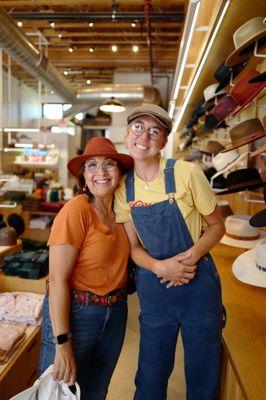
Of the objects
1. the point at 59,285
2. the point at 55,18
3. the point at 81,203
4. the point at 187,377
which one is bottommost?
the point at 187,377

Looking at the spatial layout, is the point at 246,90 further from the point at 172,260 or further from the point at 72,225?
the point at 72,225

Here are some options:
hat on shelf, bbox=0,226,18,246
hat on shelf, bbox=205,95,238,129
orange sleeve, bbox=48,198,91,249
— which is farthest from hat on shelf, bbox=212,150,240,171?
hat on shelf, bbox=0,226,18,246

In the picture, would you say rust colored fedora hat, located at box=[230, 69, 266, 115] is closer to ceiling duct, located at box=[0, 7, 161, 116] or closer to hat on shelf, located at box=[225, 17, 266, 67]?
hat on shelf, located at box=[225, 17, 266, 67]

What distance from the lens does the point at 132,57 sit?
7.18 m

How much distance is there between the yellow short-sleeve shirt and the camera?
4.41ft

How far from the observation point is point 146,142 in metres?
1.40

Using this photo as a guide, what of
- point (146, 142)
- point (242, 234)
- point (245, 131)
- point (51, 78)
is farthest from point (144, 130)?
point (51, 78)

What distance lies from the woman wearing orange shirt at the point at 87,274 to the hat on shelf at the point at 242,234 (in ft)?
3.76

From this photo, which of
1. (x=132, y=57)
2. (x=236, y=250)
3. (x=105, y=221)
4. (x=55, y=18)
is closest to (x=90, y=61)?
(x=132, y=57)

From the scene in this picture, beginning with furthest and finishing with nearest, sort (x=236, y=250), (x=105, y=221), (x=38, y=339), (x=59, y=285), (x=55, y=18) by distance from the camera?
1. (x=55, y=18)
2. (x=236, y=250)
3. (x=38, y=339)
4. (x=105, y=221)
5. (x=59, y=285)

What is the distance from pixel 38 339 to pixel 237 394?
1.55 m

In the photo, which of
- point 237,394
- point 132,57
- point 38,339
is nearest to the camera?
point 237,394

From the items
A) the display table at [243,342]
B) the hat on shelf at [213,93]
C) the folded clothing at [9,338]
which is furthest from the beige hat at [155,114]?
the hat on shelf at [213,93]

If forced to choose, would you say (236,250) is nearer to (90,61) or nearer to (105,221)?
(105,221)
